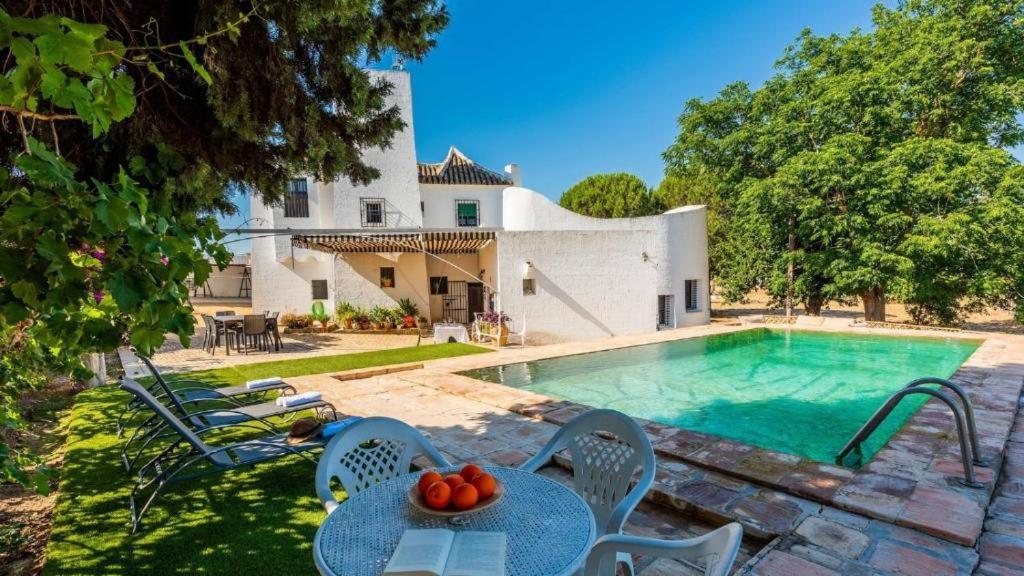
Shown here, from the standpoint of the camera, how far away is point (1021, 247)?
1509 cm

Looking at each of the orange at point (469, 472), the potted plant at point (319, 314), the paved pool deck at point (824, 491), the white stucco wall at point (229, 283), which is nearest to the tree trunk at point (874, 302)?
the paved pool deck at point (824, 491)

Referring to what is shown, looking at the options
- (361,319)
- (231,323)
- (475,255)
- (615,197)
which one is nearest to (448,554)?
(231,323)

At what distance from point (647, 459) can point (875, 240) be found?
1909 centimetres

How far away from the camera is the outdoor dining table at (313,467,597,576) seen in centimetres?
183

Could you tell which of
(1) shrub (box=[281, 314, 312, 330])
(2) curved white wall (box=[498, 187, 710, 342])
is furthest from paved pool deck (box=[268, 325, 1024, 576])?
(1) shrub (box=[281, 314, 312, 330])

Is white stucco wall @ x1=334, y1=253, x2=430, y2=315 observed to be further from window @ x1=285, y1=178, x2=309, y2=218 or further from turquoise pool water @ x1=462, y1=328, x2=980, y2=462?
turquoise pool water @ x1=462, y1=328, x2=980, y2=462

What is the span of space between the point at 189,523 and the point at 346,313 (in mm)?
15182

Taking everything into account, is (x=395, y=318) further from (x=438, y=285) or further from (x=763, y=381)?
(x=763, y=381)

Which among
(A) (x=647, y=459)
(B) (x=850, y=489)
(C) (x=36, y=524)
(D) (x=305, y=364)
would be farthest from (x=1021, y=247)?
(C) (x=36, y=524)

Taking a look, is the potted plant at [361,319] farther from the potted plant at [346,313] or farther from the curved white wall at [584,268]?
the curved white wall at [584,268]

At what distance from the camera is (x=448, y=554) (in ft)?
5.81

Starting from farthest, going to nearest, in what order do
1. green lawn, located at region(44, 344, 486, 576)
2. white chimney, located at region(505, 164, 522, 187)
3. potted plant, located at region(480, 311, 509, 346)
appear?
white chimney, located at region(505, 164, 522, 187) < potted plant, located at region(480, 311, 509, 346) < green lawn, located at region(44, 344, 486, 576)

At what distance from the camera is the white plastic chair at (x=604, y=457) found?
2.74 metres

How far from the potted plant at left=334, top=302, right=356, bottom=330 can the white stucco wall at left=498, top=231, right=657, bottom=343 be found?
22.7 feet
